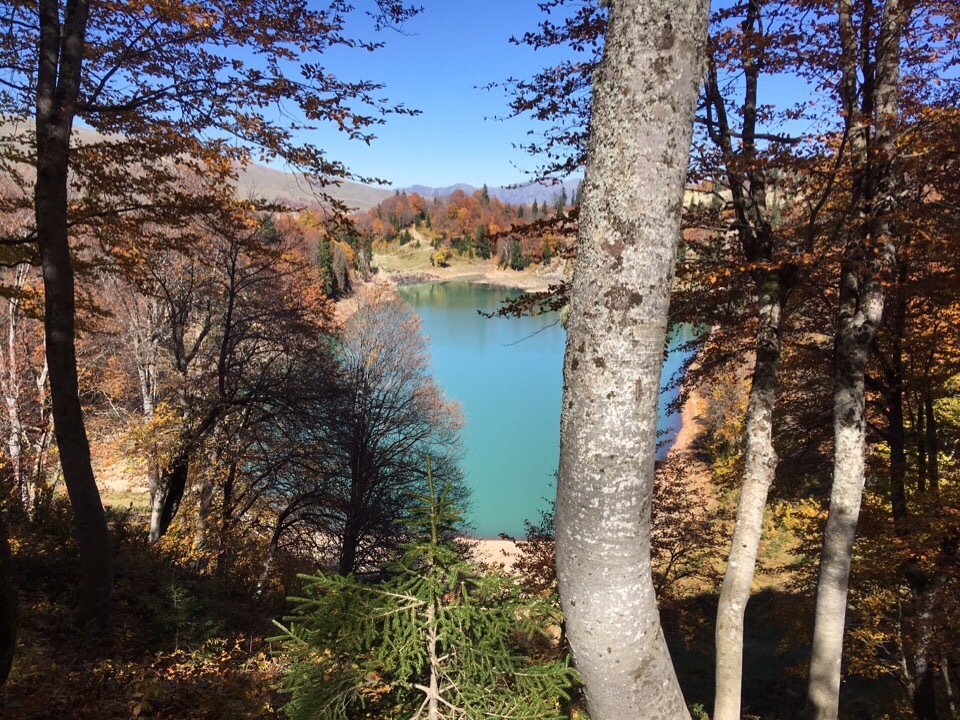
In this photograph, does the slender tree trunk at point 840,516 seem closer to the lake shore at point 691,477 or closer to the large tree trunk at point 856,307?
the large tree trunk at point 856,307

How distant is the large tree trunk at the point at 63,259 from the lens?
444 centimetres

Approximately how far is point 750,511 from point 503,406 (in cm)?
→ 2354

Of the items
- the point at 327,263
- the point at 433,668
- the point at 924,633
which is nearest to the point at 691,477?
the point at 924,633

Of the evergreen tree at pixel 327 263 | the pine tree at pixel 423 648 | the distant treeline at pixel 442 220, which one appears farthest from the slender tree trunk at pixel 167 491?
the distant treeline at pixel 442 220

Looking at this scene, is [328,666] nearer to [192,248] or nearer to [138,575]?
[138,575]

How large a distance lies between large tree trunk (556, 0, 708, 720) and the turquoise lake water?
5207 mm

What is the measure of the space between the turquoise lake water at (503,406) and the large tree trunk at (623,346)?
17.1 feet

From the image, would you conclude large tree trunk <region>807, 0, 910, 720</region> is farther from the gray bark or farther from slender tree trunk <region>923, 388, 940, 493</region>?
slender tree trunk <region>923, 388, 940, 493</region>

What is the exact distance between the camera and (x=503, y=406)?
91.4 feet

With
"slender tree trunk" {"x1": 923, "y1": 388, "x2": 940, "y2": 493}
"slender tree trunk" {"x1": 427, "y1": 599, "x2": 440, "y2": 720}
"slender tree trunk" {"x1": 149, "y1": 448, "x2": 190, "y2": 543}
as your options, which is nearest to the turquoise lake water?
"slender tree trunk" {"x1": 923, "y1": 388, "x2": 940, "y2": 493}

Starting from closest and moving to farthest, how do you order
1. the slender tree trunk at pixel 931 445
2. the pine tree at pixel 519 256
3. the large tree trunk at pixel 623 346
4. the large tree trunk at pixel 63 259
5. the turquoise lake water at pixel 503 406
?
1. the large tree trunk at pixel 623 346
2. the large tree trunk at pixel 63 259
3. the pine tree at pixel 519 256
4. the slender tree trunk at pixel 931 445
5. the turquoise lake water at pixel 503 406

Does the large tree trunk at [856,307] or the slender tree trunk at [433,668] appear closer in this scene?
the slender tree trunk at [433,668]

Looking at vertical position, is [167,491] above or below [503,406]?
above

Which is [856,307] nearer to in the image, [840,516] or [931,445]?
[840,516]
